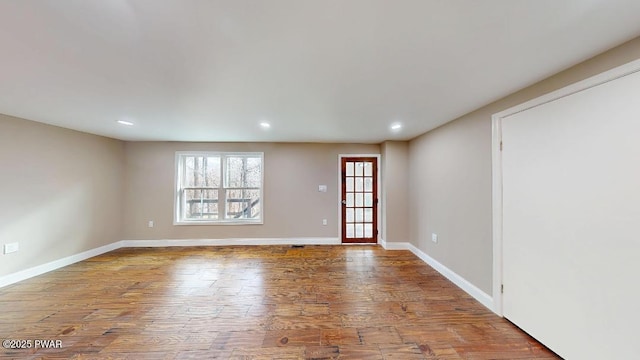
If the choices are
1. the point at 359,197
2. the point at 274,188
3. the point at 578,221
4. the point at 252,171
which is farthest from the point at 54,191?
the point at 578,221

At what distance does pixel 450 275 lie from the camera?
3207 millimetres

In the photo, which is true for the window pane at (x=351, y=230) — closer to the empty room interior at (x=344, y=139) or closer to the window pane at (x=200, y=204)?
the empty room interior at (x=344, y=139)

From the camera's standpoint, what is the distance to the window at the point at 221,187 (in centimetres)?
500

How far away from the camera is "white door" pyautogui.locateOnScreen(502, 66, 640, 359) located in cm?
142

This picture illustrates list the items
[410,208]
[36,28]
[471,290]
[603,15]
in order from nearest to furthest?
[603,15] → [36,28] → [471,290] → [410,208]

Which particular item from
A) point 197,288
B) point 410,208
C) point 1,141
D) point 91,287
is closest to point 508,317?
point 410,208

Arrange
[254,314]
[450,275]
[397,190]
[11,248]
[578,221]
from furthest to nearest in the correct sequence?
1. [397,190]
2. [450,275]
3. [11,248]
4. [254,314]
5. [578,221]

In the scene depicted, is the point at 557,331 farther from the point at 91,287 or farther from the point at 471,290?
the point at 91,287

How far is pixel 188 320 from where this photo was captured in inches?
90.7

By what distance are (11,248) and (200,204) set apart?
2.49 metres

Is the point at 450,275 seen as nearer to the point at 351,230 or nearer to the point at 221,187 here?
the point at 351,230

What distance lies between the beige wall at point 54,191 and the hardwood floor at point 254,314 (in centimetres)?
49

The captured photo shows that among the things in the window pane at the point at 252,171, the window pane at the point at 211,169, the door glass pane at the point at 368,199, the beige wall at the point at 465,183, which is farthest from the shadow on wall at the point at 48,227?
the beige wall at the point at 465,183

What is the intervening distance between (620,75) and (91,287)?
5462mm
